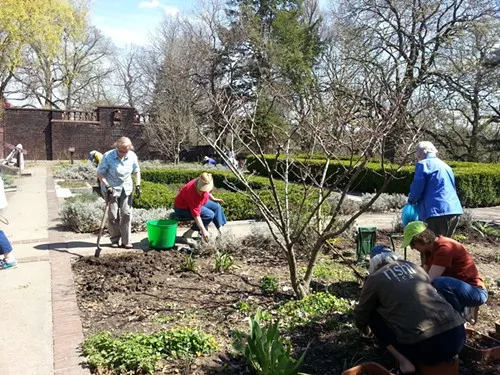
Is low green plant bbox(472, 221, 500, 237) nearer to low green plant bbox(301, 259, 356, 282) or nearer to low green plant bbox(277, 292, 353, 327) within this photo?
low green plant bbox(301, 259, 356, 282)

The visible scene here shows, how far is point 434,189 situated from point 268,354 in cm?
281

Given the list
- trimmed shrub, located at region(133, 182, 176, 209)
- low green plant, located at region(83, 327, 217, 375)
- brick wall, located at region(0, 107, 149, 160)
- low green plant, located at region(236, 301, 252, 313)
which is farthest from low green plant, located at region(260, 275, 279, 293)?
brick wall, located at region(0, 107, 149, 160)

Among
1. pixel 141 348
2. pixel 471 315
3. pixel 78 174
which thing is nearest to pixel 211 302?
pixel 141 348

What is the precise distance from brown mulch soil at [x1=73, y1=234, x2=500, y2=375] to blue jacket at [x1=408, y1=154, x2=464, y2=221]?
102cm

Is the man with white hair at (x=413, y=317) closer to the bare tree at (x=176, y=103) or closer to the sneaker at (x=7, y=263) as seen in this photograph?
the sneaker at (x=7, y=263)

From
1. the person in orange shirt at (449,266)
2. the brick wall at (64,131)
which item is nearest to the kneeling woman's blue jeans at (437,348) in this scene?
the person in orange shirt at (449,266)

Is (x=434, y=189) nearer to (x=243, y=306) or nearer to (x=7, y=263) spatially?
(x=243, y=306)

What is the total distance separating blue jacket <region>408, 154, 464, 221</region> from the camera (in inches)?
179

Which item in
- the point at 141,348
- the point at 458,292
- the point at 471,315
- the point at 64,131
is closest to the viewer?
the point at 141,348

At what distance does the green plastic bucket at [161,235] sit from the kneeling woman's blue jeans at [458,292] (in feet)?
12.0

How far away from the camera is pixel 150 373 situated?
9.32ft

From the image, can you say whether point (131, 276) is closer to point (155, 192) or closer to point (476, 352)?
point (476, 352)

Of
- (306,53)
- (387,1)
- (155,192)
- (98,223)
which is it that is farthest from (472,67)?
(98,223)

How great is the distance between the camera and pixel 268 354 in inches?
105
